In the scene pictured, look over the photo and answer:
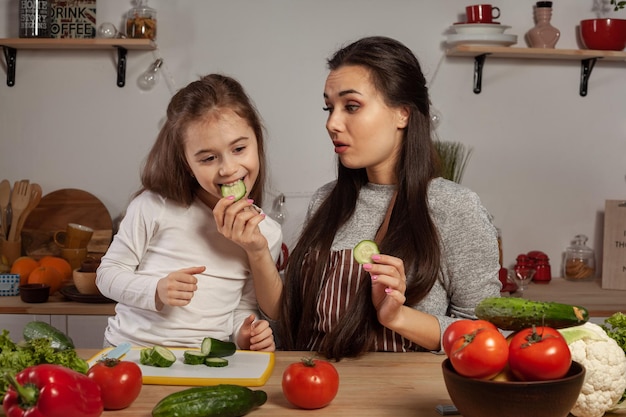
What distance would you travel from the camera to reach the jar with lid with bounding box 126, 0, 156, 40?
3.64 meters

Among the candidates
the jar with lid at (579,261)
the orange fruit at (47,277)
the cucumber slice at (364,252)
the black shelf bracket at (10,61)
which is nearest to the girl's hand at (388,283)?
the cucumber slice at (364,252)

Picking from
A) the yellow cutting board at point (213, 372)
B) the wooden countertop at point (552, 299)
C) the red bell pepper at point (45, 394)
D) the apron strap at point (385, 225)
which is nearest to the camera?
the red bell pepper at point (45, 394)

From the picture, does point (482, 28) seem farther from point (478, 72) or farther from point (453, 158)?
point (453, 158)

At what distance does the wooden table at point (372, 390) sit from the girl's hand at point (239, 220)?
0.95ft

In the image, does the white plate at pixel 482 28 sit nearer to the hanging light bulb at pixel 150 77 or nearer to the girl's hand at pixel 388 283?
the hanging light bulb at pixel 150 77

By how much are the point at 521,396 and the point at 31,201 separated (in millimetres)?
2880

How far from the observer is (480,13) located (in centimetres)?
366

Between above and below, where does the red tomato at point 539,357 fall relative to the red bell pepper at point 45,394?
above

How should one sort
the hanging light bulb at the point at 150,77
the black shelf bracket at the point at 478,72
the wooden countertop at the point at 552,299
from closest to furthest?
the wooden countertop at the point at 552,299 → the hanging light bulb at the point at 150,77 → the black shelf bracket at the point at 478,72

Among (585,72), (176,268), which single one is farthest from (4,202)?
(585,72)

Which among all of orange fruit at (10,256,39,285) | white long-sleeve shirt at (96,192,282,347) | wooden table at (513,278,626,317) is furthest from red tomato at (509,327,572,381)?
orange fruit at (10,256,39,285)

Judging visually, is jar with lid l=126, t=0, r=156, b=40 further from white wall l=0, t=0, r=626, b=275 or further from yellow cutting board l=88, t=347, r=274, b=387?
yellow cutting board l=88, t=347, r=274, b=387

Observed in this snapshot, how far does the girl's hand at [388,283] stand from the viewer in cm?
171

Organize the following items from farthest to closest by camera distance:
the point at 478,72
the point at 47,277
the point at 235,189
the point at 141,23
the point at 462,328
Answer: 1. the point at 478,72
2. the point at 141,23
3. the point at 47,277
4. the point at 235,189
5. the point at 462,328
